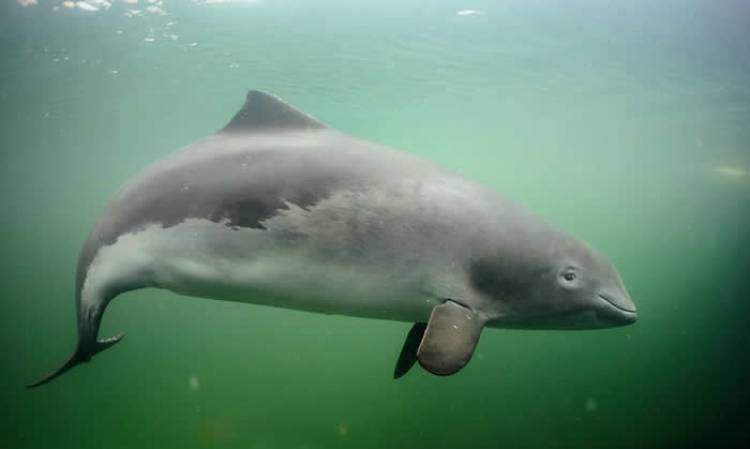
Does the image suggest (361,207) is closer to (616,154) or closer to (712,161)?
(616,154)

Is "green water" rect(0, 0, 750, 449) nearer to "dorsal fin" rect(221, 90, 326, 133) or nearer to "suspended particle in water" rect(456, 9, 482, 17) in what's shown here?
"suspended particle in water" rect(456, 9, 482, 17)

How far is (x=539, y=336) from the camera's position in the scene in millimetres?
16719

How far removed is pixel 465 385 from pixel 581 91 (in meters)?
21.9

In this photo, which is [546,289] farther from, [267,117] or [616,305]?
[267,117]

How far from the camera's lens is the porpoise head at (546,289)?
3578 millimetres

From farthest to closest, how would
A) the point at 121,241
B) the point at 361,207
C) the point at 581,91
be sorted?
the point at 581,91, the point at 121,241, the point at 361,207

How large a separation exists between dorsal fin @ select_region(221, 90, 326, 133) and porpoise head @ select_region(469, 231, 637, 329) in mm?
2338

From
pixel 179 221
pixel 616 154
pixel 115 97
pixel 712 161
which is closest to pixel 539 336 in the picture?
pixel 179 221

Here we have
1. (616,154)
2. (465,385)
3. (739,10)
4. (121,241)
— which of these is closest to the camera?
(121,241)

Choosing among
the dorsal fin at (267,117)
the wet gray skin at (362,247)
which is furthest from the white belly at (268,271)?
the dorsal fin at (267,117)

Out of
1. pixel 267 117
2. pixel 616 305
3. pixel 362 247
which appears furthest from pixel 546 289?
pixel 267 117

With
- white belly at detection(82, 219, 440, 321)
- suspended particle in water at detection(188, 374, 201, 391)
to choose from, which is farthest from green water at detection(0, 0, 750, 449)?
white belly at detection(82, 219, 440, 321)

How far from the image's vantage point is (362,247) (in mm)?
Result: 3623

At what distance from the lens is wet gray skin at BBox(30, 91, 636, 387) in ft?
11.8
